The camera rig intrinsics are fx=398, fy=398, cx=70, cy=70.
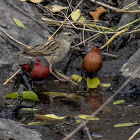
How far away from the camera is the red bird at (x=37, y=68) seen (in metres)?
6.64

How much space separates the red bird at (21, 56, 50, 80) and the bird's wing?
1.31 ft

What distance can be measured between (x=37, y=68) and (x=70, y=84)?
2.30ft

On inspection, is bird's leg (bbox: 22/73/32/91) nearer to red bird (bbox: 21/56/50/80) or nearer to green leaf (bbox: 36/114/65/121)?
red bird (bbox: 21/56/50/80)

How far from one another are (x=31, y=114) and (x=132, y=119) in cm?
136

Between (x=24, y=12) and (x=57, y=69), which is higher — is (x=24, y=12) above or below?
above

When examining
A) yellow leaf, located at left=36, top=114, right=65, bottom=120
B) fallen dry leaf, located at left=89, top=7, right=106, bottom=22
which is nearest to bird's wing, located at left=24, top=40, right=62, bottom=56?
fallen dry leaf, located at left=89, top=7, right=106, bottom=22

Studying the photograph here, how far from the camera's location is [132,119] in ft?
17.4

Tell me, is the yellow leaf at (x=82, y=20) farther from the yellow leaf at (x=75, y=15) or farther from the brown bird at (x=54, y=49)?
the brown bird at (x=54, y=49)

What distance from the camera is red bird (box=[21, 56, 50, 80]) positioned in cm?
664

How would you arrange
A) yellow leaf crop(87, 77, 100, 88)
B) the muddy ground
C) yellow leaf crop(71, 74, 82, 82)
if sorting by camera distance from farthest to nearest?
yellow leaf crop(71, 74, 82, 82) → yellow leaf crop(87, 77, 100, 88) → the muddy ground

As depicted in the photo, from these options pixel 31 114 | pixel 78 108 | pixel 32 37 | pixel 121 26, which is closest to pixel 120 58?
A: pixel 121 26

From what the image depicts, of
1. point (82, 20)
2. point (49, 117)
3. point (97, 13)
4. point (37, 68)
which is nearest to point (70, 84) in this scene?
point (37, 68)

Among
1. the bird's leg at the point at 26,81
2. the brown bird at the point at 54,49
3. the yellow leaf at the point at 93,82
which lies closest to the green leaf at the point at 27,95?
the bird's leg at the point at 26,81

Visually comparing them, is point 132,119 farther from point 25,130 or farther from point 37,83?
point 37,83
